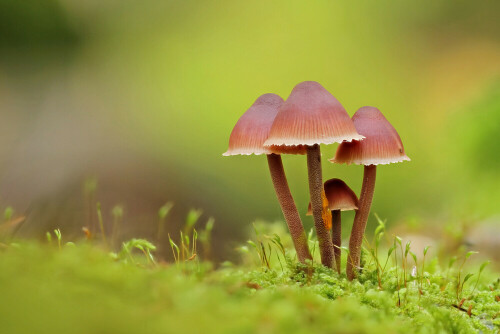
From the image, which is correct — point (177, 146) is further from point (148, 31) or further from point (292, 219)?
point (292, 219)

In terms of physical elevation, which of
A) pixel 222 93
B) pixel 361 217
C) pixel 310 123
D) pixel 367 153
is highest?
pixel 222 93

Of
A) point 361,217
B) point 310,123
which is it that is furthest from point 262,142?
point 361,217

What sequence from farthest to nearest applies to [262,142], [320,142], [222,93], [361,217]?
[222,93] → [361,217] → [262,142] → [320,142]

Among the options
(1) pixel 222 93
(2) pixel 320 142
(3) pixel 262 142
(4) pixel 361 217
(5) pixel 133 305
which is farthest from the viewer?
(1) pixel 222 93

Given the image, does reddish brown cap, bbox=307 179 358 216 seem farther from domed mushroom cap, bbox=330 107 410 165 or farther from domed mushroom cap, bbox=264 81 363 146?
domed mushroom cap, bbox=264 81 363 146

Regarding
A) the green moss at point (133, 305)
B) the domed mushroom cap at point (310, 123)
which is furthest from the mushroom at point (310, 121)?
the green moss at point (133, 305)

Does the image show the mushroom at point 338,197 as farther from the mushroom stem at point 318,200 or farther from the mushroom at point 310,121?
the mushroom at point 310,121

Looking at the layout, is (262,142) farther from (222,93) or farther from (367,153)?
(222,93)
